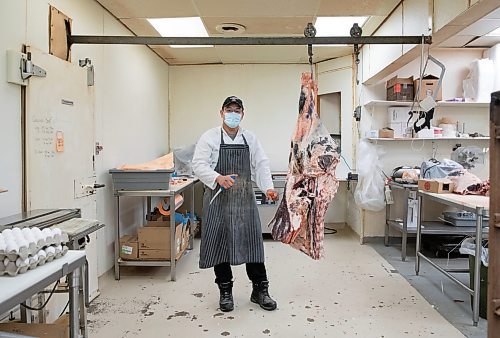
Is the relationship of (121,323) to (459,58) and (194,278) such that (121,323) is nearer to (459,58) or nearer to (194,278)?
(194,278)

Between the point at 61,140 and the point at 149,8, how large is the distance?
64.3 inches

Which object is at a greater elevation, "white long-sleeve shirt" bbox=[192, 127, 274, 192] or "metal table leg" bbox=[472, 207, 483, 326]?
"white long-sleeve shirt" bbox=[192, 127, 274, 192]

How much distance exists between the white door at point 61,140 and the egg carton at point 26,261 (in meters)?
1.08

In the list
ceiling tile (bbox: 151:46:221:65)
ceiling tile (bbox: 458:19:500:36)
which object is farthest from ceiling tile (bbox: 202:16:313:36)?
ceiling tile (bbox: 458:19:500:36)

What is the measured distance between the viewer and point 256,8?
3.80 metres

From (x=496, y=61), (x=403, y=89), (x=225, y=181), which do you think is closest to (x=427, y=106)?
(x=225, y=181)

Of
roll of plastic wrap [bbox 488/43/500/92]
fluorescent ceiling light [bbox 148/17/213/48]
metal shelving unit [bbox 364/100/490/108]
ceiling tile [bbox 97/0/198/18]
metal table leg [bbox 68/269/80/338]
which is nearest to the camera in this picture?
metal table leg [bbox 68/269/80/338]

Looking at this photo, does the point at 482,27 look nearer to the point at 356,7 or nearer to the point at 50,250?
the point at 356,7

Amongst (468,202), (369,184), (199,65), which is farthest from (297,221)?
(199,65)

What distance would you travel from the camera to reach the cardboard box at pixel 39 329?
196cm

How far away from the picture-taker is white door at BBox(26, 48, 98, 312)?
8.27ft

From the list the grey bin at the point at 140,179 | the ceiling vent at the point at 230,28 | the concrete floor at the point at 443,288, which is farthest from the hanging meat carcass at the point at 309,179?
the ceiling vent at the point at 230,28

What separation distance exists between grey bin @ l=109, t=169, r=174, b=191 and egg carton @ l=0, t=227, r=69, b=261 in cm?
204

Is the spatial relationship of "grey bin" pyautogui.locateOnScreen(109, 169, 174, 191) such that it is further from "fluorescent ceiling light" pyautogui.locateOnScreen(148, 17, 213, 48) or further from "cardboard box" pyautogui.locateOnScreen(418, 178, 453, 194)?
"cardboard box" pyautogui.locateOnScreen(418, 178, 453, 194)
